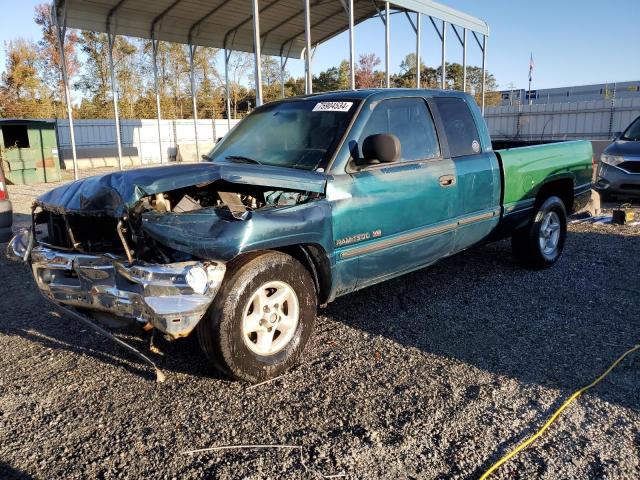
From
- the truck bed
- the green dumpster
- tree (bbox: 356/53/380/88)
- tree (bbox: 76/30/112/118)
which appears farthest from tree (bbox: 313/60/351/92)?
the truck bed

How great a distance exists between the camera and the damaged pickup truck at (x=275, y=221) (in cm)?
302

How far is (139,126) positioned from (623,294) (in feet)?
68.3

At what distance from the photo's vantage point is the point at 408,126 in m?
4.40

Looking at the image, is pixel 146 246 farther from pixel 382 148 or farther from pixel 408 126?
pixel 408 126

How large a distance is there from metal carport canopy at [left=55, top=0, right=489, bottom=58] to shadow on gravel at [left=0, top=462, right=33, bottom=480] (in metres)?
12.3

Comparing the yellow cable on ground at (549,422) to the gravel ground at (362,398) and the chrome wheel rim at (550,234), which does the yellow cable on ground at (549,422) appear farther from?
the chrome wheel rim at (550,234)

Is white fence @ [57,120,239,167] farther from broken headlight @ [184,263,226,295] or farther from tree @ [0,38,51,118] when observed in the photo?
broken headlight @ [184,263,226,295]

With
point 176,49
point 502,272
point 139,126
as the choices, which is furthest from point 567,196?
point 176,49

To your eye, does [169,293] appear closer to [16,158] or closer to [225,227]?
[225,227]

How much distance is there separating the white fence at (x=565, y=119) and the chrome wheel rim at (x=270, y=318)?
18.2m

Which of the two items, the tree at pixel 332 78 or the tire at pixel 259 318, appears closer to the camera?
the tire at pixel 259 318

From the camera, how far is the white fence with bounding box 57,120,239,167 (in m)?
21.0

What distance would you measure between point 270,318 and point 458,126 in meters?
2.70

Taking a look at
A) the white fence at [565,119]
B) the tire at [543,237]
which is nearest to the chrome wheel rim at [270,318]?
the tire at [543,237]
